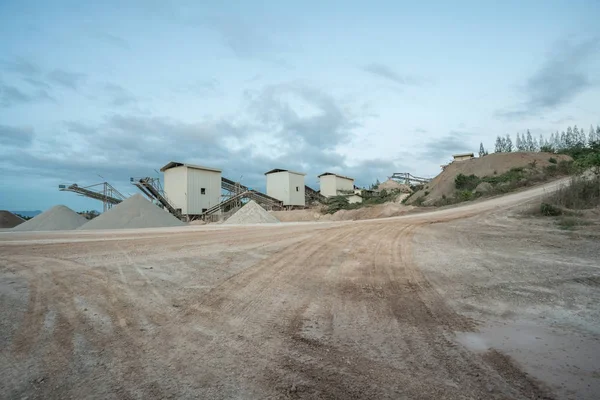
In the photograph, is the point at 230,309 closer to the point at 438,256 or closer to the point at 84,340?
the point at 84,340

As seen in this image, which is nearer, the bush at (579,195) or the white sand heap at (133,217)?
the bush at (579,195)

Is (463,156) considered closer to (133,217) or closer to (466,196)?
(466,196)

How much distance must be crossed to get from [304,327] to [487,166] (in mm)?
Answer: 40438

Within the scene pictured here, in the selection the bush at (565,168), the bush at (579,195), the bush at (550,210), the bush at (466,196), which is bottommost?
the bush at (550,210)

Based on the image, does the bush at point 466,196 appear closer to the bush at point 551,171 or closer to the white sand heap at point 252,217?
the bush at point 551,171

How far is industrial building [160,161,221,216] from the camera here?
37.6 m

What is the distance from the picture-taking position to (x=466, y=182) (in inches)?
1321

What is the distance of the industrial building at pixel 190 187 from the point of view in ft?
123

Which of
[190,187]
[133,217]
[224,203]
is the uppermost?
[190,187]

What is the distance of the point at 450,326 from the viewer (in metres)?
3.74

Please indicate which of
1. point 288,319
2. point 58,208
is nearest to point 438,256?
point 288,319

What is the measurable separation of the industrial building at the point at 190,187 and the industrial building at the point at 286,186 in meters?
9.96

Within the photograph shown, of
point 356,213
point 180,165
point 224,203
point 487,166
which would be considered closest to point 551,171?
point 487,166

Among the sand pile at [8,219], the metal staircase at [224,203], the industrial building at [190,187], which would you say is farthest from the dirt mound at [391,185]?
the sand pile at [8,219]
